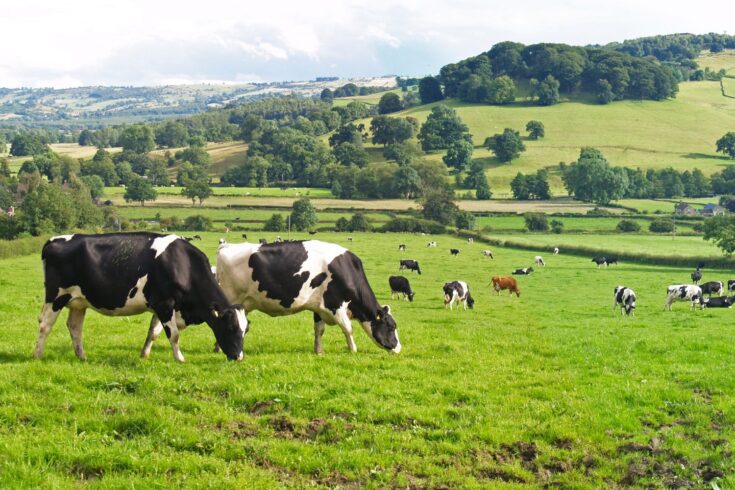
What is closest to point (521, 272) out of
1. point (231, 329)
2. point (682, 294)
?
point (682, 294)

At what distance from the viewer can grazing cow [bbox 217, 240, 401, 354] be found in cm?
1675

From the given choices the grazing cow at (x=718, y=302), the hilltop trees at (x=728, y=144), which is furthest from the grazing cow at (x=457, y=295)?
the hilltop trees at (x=728, y=144)

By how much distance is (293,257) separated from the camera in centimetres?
1689

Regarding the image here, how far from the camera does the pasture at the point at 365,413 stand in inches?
365

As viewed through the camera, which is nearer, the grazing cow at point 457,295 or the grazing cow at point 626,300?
the grazing cow at point 626,300

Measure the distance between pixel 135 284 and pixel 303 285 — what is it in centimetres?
401

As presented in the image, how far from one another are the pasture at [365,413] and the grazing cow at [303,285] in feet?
2.46

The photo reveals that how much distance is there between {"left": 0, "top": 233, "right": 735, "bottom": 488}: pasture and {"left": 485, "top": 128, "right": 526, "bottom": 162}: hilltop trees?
152m

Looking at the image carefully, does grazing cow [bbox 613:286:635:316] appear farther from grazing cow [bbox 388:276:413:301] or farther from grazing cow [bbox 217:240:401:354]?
grazing cow [bbox 217:240:401:354]

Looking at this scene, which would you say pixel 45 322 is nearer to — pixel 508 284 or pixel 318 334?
pixel 318 334

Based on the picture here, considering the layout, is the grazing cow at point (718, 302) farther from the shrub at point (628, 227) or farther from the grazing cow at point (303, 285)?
the shrub at point (628, 227)

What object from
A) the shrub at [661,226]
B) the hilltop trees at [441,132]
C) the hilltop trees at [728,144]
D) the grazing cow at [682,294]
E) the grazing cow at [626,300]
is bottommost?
the shrub at [661,226]

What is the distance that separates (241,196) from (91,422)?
13099cm

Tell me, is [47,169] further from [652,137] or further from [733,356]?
[733,356]
